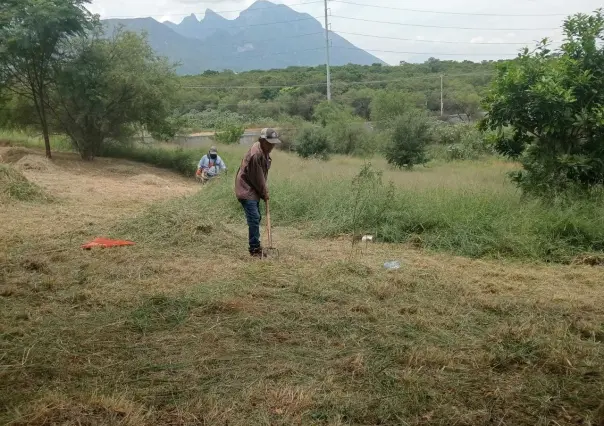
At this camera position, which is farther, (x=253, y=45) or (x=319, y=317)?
(x=253, y=45)

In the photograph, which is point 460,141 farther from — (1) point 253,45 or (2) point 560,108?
(1) point 253,45

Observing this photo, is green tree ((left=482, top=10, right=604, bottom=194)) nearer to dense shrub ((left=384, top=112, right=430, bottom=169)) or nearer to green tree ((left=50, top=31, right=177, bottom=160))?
green tree ((left=50, top=31, right=177, bottom=160))

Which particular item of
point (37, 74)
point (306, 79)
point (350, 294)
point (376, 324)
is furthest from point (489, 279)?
point (306, 79)

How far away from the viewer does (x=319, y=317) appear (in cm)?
436

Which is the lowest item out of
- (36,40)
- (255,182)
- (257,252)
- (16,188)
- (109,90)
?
(257,252)

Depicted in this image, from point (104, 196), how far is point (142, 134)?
11020 millimetres

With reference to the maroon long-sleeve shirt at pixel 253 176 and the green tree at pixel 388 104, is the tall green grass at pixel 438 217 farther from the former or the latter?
the green tree at pixel 388 104

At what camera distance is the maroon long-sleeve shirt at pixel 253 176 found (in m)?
6.54

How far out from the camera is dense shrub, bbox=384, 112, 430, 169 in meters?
24.2

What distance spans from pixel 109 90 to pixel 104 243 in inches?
499

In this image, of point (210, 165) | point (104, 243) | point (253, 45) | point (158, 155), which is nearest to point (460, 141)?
point (158, 155)

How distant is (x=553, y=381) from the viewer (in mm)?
3199

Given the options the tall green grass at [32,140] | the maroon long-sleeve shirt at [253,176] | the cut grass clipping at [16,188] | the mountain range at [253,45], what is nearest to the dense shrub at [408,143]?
the tall green grass at [32,140]

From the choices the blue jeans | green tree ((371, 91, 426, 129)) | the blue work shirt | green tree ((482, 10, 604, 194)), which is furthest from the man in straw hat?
green tree ((371, 91, 426, 129))
